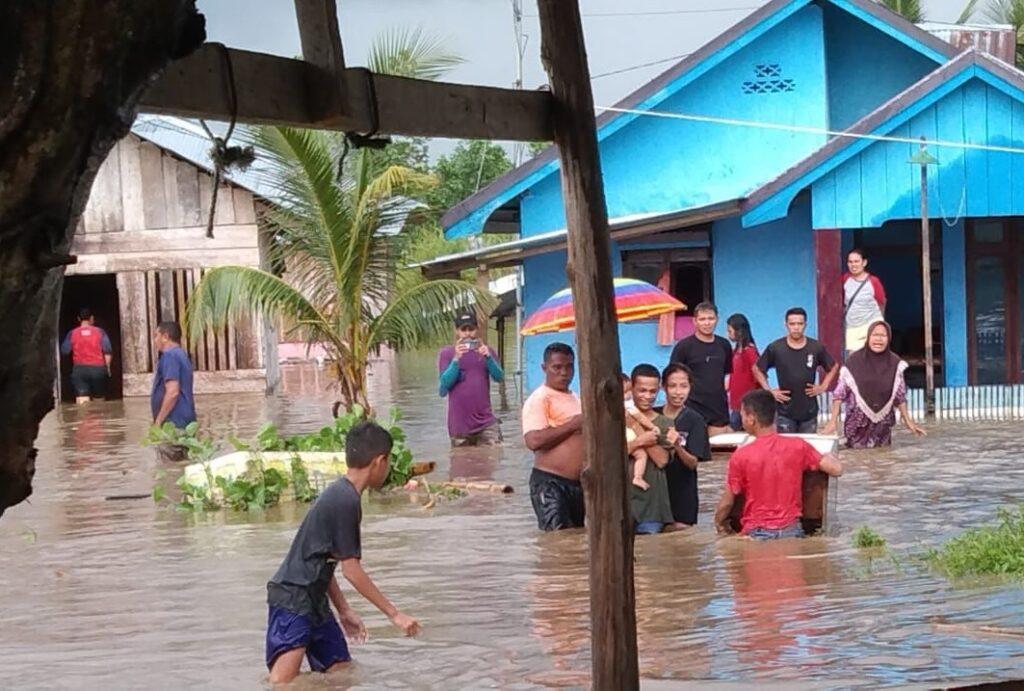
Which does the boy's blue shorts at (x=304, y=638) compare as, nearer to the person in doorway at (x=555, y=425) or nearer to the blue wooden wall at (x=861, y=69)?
the person in doorway at (x=555, y=425)

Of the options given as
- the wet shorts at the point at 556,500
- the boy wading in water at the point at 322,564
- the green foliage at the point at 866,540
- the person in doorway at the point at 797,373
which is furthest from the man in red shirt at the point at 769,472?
the person in doorway at the point at 797,373

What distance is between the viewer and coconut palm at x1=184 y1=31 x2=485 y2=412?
1716cm

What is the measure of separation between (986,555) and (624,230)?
10665 mm

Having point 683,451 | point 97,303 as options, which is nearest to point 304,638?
point 683,451

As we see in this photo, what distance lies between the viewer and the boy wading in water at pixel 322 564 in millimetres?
6703

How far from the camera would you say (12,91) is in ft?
9.05

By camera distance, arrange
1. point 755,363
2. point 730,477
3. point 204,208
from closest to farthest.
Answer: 1. point 730,477
2. point 755,363
3. point 204,208

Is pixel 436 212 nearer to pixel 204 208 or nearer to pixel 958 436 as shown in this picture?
pixel 958 436

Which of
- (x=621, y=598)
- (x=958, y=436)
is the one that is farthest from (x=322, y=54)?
(x=958, y=436)

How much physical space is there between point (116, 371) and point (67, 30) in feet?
102

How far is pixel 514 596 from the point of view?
961 centimetres

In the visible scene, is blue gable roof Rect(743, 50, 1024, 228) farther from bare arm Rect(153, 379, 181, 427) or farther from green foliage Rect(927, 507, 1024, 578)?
green foliage Rect(927, 507, 1024, 578)

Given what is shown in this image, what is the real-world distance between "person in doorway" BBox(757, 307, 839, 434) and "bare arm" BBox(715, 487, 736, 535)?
15.0ft

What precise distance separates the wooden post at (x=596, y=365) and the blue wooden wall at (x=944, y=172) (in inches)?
549
